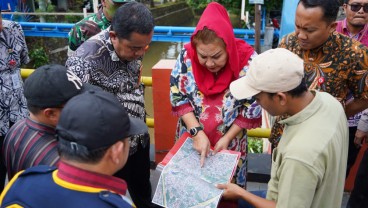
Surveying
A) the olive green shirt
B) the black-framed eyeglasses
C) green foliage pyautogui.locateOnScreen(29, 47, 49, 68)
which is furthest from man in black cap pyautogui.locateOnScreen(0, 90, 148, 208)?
green foliage pyautogui.locateOnScreen(29, 47, 49, 68)

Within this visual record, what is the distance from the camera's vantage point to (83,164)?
999 mm

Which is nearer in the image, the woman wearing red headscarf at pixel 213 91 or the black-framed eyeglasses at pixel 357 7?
the woman wearing red headscarf at pixel 213 91

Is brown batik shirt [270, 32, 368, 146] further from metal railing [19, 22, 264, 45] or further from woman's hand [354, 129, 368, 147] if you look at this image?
metal railing [19, 22, 264, 45]

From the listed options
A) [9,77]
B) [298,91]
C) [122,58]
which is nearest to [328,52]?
[298,91]

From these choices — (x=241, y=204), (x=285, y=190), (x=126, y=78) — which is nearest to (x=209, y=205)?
(x=241, y=204)

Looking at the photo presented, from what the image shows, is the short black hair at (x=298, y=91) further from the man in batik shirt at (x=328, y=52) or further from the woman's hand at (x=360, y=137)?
the woman's hand at (x=360, y=137)

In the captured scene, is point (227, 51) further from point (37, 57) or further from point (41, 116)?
point (37, 57)

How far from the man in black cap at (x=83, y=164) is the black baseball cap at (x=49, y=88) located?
0.35 metres

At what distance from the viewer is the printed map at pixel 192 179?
1549 millimetres

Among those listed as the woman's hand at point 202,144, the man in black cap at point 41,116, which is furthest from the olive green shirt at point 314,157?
the man in black cap at point 41,116

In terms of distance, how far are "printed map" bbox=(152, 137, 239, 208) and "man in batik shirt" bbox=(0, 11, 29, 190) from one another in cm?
132

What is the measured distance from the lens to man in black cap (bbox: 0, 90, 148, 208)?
954mm

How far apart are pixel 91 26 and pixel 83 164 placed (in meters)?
1.70

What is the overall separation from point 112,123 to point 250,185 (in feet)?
7.00
